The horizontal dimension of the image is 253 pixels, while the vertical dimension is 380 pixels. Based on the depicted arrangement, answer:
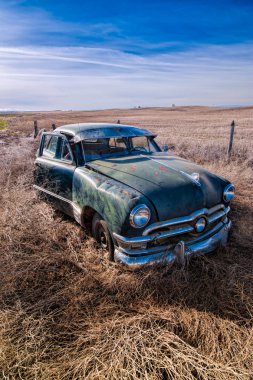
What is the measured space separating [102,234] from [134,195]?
0.89 meters

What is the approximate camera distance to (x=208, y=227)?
11.2 ft

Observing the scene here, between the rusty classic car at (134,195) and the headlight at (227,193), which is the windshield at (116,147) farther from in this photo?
the headlight at (227,193)

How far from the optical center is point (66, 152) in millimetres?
4434

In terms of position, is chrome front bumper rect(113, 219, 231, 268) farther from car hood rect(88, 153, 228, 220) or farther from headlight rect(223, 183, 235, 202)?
headlight rect(223, 183, 235, 202)

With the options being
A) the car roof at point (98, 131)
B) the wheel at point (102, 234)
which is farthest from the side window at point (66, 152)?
the wheel at point (102, 234)

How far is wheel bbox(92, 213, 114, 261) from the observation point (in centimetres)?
329

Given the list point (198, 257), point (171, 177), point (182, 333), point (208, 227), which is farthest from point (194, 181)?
point (182, 333)

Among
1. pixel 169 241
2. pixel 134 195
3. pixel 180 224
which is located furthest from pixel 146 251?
pixel 134 195

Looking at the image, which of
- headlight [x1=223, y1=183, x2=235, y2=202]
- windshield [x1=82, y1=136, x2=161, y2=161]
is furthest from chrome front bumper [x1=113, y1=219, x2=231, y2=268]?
windshield [x1=82, y1=136, x2=161, y2=161]

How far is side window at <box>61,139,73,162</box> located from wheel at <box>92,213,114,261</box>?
114 cm

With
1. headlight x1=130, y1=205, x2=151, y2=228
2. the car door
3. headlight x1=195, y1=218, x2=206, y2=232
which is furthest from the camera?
the car door

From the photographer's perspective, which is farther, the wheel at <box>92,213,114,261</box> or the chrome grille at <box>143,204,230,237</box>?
the wheel at <box>92,213,114,261</box>

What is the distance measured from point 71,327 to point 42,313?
0.34m

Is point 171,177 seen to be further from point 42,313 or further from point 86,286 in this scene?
point 42,313
